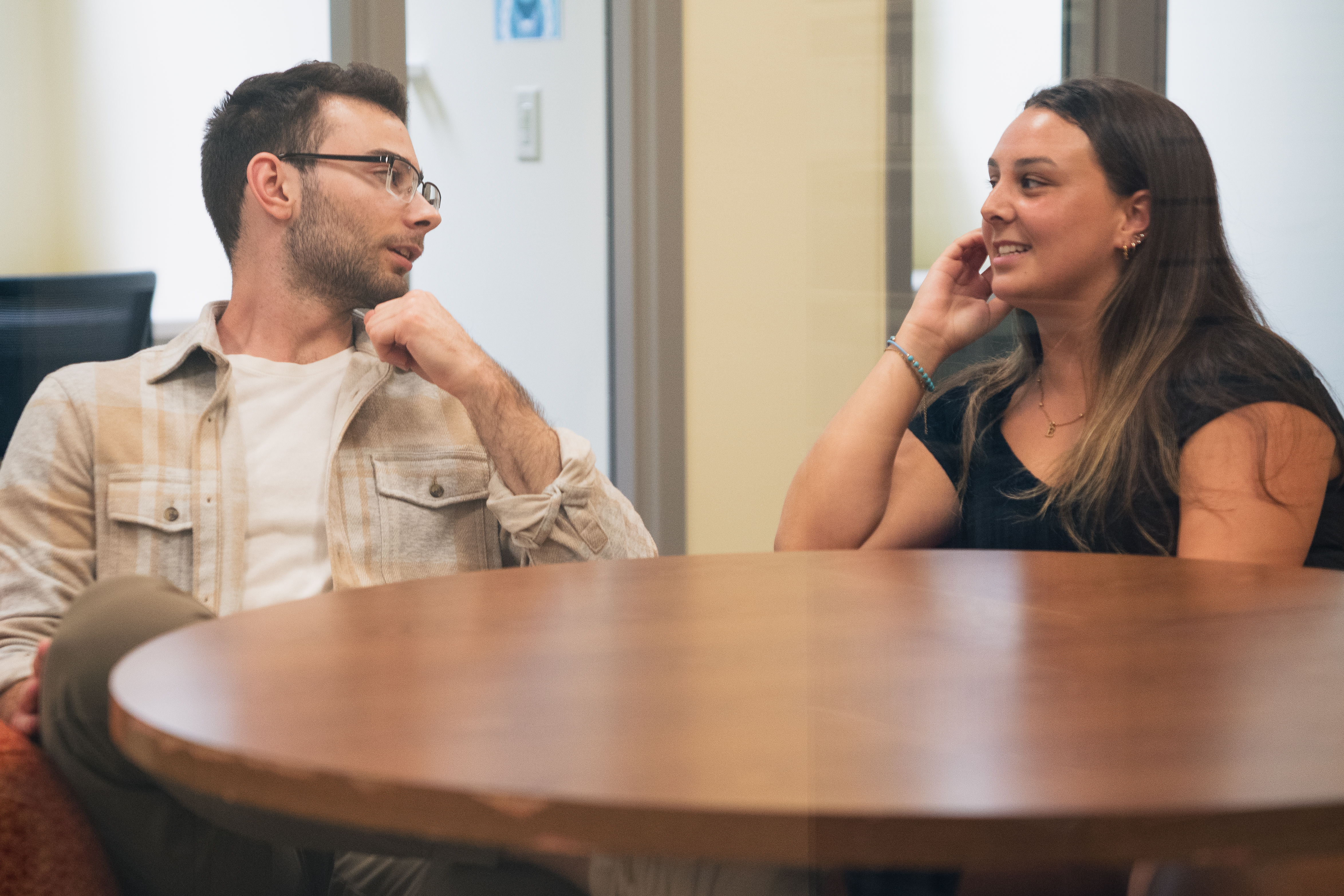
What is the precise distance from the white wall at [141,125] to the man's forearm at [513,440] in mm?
626

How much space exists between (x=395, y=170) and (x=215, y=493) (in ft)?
1.41

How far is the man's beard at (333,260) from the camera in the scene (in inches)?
51.3

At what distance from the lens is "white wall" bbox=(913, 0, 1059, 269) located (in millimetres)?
857

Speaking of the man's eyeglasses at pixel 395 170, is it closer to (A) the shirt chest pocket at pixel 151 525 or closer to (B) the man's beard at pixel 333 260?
(B) the man's beard at pixel 333 260

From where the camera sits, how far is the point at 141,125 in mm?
1693

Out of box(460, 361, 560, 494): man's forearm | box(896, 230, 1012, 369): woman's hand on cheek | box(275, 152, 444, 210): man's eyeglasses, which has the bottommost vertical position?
box(460, 361, 560, 494): man's forearm

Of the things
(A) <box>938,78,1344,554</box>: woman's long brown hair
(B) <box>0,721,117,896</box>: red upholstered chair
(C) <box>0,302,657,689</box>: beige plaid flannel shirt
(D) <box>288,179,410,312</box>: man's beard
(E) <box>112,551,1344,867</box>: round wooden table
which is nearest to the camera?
(E) <box>112,551,1344,867</box>: round wooden table

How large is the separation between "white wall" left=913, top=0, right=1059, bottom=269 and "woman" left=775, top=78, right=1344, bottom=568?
29 mm

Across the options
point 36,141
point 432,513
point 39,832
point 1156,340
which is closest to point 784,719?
point 39,832

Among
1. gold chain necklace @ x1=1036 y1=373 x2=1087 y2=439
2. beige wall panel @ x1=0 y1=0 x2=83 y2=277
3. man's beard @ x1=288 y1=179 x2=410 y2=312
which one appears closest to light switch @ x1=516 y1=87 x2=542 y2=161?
beige wall panel @ x1=0 y1=0 x2=83 y2=277

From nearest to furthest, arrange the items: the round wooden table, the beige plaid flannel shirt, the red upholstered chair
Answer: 1. the round wooden table
2. the red upholstered chair
3. the beige plaid flannel shirt

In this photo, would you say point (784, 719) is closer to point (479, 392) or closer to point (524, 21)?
point (479, 392)

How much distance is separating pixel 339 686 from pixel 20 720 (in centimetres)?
39

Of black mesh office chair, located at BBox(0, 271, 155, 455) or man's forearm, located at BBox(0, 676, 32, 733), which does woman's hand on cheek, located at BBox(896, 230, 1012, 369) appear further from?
black mesh office chair, located at BBox(0, 271, 155, 455)
